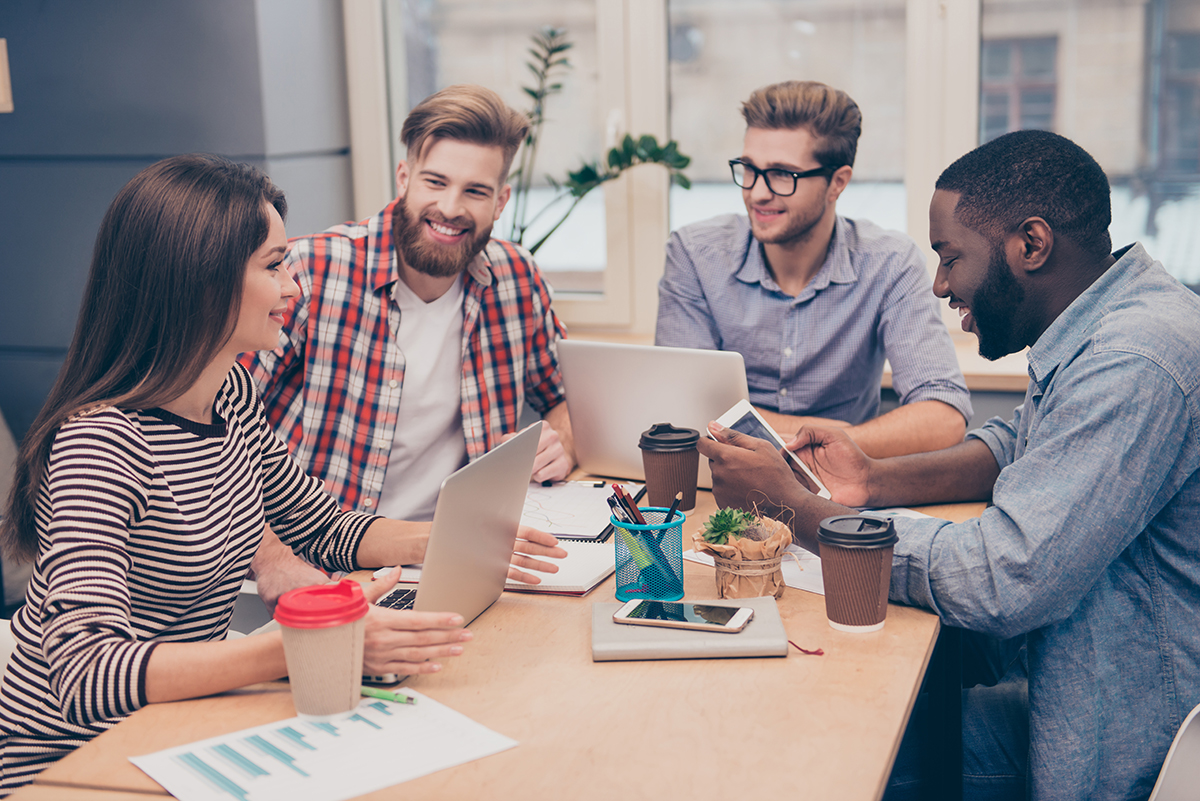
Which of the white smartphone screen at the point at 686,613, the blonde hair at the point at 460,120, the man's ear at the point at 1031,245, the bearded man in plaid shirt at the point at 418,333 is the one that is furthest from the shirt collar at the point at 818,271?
the white smartphone screen at the point at 686,613

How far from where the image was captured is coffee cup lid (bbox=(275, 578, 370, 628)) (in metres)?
1.03

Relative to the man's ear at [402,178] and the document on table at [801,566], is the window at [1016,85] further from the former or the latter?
the document on table at [801,566]

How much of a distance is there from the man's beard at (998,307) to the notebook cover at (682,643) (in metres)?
0.59

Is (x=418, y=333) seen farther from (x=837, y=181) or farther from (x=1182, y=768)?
(x=1182, y=768)

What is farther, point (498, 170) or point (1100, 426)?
point (498, 170)

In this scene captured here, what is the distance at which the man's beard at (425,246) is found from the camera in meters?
2.09

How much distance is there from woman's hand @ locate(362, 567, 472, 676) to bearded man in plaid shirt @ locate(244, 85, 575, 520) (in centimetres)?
79

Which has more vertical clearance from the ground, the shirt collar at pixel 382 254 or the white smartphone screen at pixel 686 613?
the shirt collar at pixel 382 254

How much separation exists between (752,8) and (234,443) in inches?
90.7

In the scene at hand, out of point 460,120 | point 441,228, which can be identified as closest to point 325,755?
point 441,228

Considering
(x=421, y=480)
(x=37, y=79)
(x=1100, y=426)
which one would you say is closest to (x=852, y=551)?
(x=1100, y=426)

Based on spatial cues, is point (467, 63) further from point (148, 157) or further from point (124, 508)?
point (124, 508)

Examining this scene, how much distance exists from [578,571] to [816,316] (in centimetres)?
109

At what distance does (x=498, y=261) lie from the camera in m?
2.26
